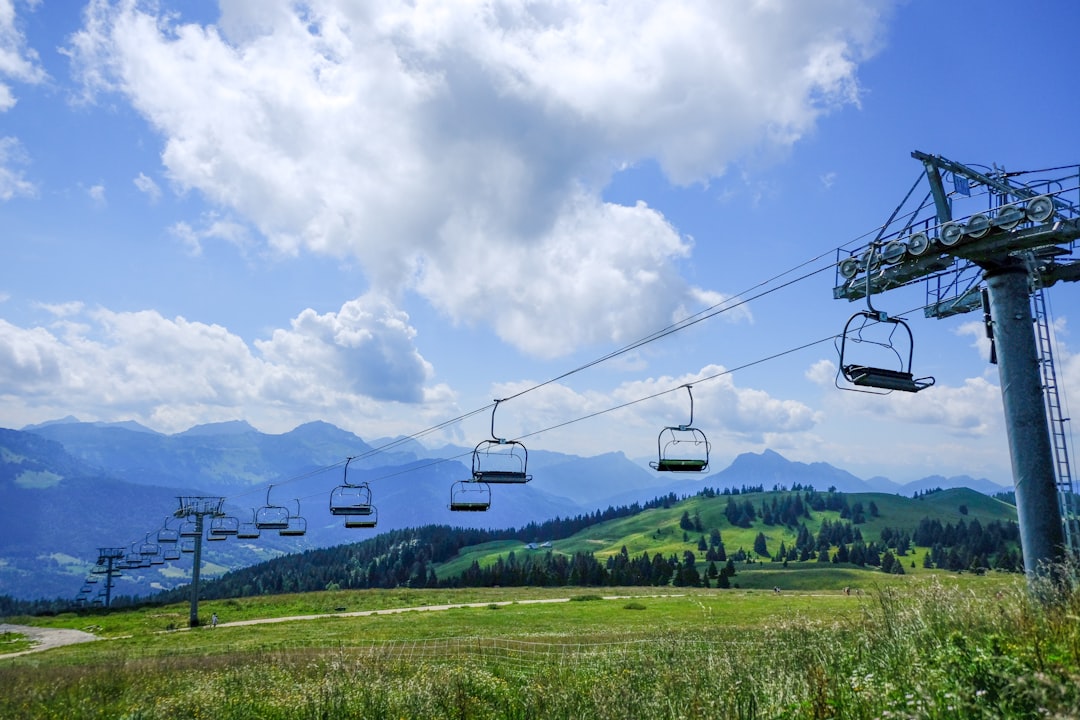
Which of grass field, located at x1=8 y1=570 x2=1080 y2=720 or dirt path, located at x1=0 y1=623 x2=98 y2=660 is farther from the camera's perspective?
dirt path, located at x1=0 y1=623 x2=98 y2=660

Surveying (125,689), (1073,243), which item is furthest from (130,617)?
(1073,243)

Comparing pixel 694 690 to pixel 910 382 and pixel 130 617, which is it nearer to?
pixel 910 382

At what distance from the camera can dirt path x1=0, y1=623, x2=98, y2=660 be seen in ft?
209

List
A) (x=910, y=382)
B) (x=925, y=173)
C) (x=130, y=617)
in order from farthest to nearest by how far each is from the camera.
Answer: (x=130, y=617)
(x=925, y=173)
(x=910, y=382)

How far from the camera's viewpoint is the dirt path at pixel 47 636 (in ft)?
209

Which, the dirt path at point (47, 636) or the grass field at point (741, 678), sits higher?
the grass field at point (741, 678)

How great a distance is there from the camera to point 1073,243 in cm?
2000

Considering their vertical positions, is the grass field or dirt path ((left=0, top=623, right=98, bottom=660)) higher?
the grass field

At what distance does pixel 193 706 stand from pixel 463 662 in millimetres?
8217

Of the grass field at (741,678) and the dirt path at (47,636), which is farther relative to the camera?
the dirt path at (47,636)

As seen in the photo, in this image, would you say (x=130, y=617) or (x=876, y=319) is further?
(x=130, y=617)

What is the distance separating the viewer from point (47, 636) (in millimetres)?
74000

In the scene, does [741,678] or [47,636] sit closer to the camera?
[741,678]

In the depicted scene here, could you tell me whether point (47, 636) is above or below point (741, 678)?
below
